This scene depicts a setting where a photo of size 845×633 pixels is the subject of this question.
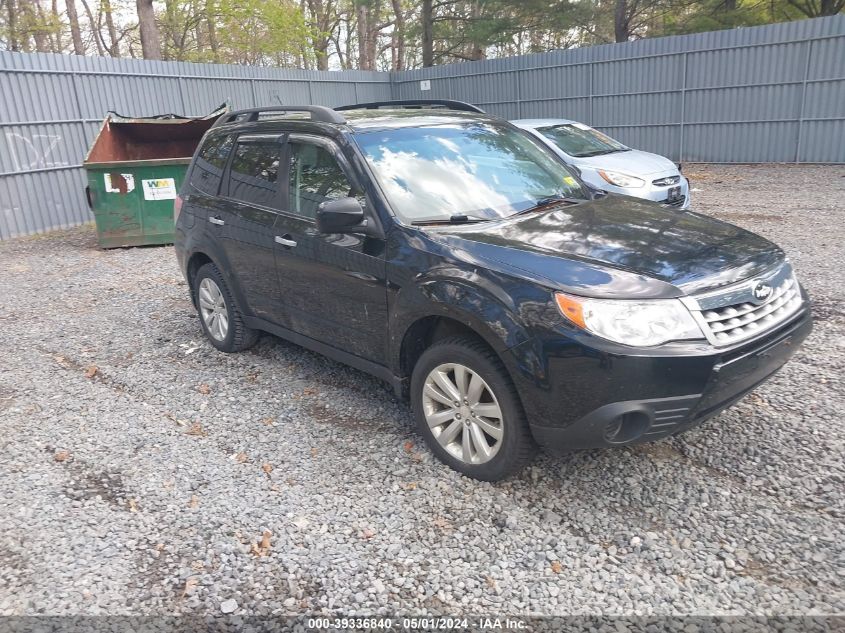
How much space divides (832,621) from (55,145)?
13.3 m

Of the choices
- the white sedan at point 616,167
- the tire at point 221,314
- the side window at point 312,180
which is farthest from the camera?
the white sedan at point 616,167

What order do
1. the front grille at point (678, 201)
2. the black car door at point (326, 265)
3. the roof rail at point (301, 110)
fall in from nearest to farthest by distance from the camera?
the black car door at point (326, 265) → the roof rail at point (301, 110) → the front grille at point (678, 201)

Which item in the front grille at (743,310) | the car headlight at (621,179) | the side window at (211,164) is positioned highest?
the side window at (211,164)

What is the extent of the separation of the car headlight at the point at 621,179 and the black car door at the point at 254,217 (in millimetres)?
5426

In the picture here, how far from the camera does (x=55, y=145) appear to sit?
39.9 feet

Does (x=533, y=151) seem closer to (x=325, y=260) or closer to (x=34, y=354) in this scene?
(x=325, y=260)

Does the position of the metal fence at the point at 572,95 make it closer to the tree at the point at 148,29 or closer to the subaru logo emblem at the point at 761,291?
the tree at the point at 148,29

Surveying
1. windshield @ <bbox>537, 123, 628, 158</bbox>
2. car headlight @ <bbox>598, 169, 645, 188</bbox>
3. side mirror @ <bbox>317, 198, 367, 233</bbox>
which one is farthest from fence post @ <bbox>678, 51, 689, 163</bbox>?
side mirror @ <bbox>317, 198, 367, 233</bbox>

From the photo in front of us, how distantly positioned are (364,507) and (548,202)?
6.83 feet

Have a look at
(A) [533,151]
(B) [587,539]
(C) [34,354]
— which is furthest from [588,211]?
(C) [34,354]

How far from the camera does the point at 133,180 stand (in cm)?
987

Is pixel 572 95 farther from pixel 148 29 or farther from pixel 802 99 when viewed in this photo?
pixel 148 29

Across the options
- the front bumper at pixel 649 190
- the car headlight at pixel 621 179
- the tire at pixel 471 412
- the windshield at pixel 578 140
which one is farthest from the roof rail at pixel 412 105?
the windshield at pixel 578 140

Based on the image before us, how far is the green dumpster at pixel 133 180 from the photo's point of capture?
980 cm
